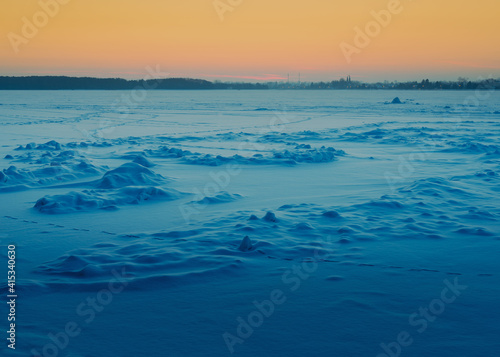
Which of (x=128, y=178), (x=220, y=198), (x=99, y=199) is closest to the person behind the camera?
(x=99, y=199)

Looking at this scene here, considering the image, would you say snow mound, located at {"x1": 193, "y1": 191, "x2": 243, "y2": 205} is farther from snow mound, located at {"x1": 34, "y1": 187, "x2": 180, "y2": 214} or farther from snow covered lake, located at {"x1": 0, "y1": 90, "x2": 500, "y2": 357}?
snow mound, located at {"x1": 34, "y1": 187, "x2": 180, "y2": 214}

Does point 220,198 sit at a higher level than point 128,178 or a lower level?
lower

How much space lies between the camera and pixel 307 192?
781cm

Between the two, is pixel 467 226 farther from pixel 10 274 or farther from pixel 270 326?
pixel 10 274

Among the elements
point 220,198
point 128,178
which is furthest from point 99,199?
point 220,198

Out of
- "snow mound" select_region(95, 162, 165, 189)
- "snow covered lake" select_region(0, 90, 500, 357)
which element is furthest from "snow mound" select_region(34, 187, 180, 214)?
"snow mound" select_region(95, 162, 165, 189)

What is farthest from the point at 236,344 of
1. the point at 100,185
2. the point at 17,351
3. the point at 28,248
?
the point at 100,185

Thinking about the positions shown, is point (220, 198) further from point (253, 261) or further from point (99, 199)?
point (253, 261)

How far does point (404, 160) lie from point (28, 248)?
8808 mm

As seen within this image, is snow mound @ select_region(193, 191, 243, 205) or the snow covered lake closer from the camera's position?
the snow covered lake

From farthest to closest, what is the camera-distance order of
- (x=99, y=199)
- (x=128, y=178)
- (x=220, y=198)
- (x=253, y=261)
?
1. (x=128, y=178)
2. (x=220, y=198)
3. (x=99, y=199)
4. (x=253, y=261)

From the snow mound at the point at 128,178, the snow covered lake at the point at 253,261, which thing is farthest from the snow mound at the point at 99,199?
the snow mound at the point at 128,178

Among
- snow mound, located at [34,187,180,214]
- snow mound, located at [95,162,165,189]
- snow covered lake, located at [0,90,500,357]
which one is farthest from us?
snow mound, located at [95,162,165,189]

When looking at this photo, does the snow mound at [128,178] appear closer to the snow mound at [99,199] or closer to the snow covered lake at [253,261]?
the snow covered lake at [253,261]
